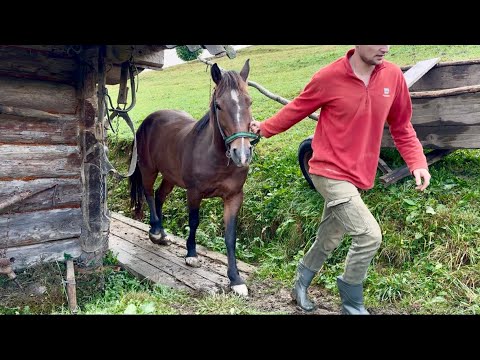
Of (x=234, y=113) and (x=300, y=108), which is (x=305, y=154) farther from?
(x=300, y=108)

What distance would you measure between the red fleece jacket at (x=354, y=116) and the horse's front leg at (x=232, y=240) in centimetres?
155

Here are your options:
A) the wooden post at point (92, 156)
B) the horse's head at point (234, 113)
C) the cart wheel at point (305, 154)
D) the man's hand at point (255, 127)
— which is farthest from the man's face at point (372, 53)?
the wooden post at point (92, 156)

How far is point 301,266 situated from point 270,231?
196 centimetres

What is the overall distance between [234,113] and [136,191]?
3.71 metres

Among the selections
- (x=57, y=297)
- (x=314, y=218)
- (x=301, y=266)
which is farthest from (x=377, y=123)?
(x=57, y=297)

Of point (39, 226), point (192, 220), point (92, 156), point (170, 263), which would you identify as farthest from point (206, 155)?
point (39, 226)

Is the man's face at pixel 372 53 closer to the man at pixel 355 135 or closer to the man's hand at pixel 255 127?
the man at pixel 355 135

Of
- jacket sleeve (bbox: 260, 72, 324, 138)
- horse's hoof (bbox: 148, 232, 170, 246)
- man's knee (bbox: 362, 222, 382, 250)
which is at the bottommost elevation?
horse's hoof (bbox: 148, 232, 170, 246)

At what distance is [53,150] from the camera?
15.0ft

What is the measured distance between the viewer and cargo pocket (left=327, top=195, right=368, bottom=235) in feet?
10.3

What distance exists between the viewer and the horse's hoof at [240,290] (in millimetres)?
4298

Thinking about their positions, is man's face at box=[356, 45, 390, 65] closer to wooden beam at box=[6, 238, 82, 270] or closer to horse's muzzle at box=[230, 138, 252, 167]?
horse's muzzle at box=[230, 138, 252, 167]

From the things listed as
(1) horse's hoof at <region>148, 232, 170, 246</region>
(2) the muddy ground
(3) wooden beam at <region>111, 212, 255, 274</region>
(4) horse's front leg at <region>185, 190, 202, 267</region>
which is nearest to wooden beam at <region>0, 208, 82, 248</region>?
(2) the muddy ground

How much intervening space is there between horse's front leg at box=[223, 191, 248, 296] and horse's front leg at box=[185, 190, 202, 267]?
40cm
